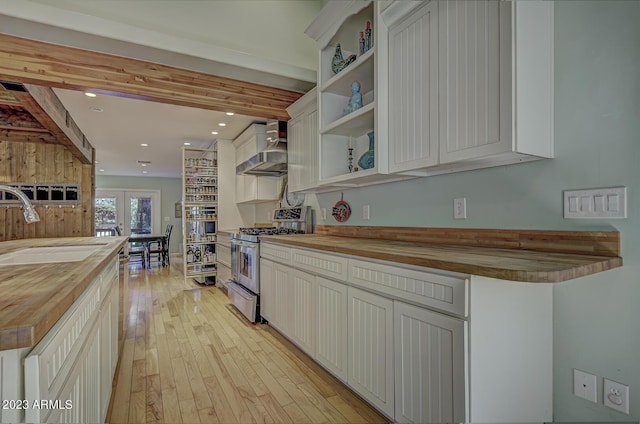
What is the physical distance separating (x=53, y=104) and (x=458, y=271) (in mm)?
4154

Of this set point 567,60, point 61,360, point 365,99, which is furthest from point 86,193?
point 567,60

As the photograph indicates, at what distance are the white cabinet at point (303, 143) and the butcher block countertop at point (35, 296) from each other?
208 centimetres

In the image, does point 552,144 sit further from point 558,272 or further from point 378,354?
point 378,354

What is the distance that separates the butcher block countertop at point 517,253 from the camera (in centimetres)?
110

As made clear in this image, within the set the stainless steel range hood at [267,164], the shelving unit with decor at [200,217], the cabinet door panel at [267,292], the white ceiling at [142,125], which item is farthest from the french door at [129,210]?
the cabinet door panel at [267,292]

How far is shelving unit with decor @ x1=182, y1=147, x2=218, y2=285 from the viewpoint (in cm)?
550

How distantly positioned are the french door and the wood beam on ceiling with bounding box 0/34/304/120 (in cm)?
814

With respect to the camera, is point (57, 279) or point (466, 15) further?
point (466, 15)

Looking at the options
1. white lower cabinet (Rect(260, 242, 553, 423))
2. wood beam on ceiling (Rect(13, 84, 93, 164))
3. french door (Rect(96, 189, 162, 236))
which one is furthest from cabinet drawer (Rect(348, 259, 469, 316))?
french door (Rect(96, 189, 162, 236))

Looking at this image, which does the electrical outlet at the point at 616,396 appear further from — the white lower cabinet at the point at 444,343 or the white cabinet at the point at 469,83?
the white cabinet at the point at 469,83

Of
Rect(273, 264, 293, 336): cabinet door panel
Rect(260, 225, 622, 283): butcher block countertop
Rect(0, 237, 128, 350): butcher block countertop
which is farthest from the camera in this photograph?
Rect(273, 264, 293, 336): cabinet door panel

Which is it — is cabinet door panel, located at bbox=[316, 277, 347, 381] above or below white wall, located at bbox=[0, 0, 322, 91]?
below

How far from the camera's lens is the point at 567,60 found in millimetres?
1469

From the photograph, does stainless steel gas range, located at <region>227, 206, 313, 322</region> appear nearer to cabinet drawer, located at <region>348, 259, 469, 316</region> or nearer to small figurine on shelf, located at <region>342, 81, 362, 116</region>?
small figurine on shelf, located at <region>342, 81, 362, 116</region>
